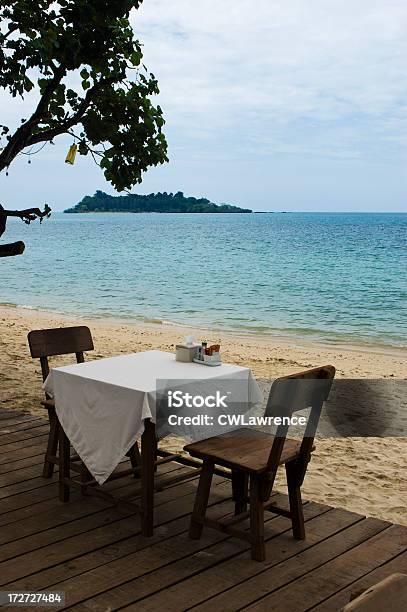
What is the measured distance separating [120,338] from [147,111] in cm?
649

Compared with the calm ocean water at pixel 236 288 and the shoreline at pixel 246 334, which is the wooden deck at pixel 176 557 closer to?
the shoreline at pixel 246 334

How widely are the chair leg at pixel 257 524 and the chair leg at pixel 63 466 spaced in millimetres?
1079

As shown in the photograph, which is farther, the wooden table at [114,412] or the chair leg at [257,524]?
the wooden table at [114,412]

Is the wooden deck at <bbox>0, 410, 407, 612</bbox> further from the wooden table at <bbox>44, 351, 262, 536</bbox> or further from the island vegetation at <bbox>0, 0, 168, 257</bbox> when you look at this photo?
the island vegetation at <bbox>0, 0, 168, 257</bbox>

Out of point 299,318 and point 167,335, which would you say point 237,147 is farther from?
point 167,335

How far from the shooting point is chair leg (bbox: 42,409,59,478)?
380cm

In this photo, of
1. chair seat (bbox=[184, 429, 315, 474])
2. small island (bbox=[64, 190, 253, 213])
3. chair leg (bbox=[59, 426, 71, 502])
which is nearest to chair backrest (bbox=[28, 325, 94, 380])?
chair leg (bbox=[59, 426, 71, 502])

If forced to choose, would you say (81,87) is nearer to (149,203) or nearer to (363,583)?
(363,583)

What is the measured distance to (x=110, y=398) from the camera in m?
3.31

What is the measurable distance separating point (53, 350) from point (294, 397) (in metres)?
1.84

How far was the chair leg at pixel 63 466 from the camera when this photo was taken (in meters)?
3.59

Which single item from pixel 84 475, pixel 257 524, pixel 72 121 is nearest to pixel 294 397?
pixel 257 524

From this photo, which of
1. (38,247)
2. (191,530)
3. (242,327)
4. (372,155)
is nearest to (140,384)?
(191,530)

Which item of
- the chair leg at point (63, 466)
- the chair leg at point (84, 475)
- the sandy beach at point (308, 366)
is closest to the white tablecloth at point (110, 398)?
the chair leg at point (63, 466)
